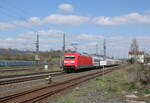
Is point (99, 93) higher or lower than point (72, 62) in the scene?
lower

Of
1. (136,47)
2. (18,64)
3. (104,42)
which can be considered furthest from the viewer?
(104,42)

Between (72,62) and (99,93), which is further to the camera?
(72,62)

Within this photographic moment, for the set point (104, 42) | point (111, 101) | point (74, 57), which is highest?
point (104, 42)

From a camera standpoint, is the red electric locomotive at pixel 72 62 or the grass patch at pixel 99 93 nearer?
the grass patch at pixel 99 93

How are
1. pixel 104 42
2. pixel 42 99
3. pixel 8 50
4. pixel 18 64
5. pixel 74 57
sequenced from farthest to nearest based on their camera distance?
pixel 8 50 < pixel 104 42 < pixel 18 64 < pixel 74 57 < pixel 42 99

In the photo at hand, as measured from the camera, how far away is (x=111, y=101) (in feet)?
41.2

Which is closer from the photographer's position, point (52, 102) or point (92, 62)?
point (52, 102)

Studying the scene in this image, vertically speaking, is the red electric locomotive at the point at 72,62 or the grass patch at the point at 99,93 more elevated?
the red electric locomotive at the point at 72,62

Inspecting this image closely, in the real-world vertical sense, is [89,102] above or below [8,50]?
below

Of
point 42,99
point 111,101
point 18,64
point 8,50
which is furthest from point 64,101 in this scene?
point 8,50

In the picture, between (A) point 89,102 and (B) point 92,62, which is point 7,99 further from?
(B) point 92,62

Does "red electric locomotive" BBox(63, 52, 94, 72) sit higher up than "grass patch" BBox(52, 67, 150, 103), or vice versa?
"red electric locomotive" BBox(63, 52, 94, 72)

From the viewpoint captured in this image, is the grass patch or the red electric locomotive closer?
the grass patch

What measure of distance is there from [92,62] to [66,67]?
13.4 metres
